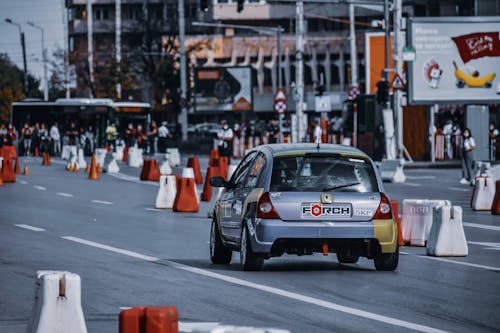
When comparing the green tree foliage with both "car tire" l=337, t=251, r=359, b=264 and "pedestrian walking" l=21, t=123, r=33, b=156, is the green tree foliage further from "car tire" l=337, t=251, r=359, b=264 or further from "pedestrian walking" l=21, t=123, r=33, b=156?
"car tire" l=337, t=251, r=359, b=264

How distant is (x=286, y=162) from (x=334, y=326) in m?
4.54

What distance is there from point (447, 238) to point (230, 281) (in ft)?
13.3

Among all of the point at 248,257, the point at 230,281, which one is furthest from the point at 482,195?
the point at 230,281

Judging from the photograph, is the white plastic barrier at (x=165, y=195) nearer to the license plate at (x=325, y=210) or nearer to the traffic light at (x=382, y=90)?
the license plate at (x=325, y=210)

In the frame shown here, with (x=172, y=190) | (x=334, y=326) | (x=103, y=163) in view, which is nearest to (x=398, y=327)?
(x=334, y=326)

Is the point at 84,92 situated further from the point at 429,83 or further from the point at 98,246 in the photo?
the point at 98,246

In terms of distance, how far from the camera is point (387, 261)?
47.5ft

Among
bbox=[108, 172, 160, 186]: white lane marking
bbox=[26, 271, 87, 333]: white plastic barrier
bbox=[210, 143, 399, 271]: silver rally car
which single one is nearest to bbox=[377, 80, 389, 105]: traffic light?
bbox=[108, 172, 160, 186]: white lane marking

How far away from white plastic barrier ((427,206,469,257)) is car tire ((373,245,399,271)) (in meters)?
2.06

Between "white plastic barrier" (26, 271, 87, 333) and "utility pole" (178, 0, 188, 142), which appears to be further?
"utility pole" (178, 0, 188, 142)

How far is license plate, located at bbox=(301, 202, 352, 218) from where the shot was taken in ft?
46.1

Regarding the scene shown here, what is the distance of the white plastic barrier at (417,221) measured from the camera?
18.5 metres

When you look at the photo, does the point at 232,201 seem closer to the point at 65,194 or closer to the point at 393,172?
the point at 65,194

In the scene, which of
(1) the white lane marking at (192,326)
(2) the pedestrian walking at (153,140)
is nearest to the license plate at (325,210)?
(1) the white lane marking at (192,326)
